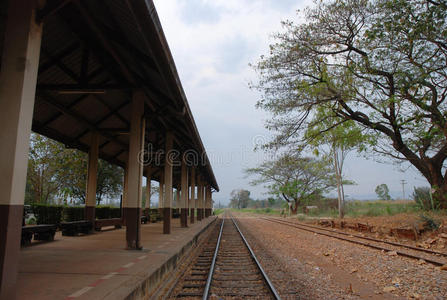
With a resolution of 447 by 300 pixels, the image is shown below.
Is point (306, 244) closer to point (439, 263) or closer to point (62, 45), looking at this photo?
point (439, 263)

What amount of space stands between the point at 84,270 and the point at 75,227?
19.1 feet

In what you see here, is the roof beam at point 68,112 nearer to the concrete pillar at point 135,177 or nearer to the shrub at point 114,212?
the concrete pillar at point 135,177

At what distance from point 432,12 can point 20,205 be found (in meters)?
11.6

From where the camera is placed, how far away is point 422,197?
16047 mm

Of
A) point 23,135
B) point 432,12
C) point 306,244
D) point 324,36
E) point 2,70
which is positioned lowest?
point 306,244

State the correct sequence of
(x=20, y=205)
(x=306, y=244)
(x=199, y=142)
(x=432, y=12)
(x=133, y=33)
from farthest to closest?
(x=199, y=142), (x=306, y=244), (x=432, y=12), (x=133, y=33), (x=20, y=205)

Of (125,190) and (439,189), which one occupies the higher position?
(125,190)

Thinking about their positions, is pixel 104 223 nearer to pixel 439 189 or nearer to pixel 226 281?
pixel 226 281

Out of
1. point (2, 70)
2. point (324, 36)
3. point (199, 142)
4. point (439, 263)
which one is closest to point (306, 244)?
point (439, 263)

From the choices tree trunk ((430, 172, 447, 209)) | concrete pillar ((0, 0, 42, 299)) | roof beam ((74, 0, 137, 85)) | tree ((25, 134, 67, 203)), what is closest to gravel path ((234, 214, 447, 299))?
concrete pillar ((0, 0, 42, 299))

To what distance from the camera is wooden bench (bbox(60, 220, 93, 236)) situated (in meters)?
9.77

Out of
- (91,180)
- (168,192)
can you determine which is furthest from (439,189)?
(91,180)

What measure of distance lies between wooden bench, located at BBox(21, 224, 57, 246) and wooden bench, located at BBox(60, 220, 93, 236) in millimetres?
980

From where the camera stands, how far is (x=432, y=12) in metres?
8.94
